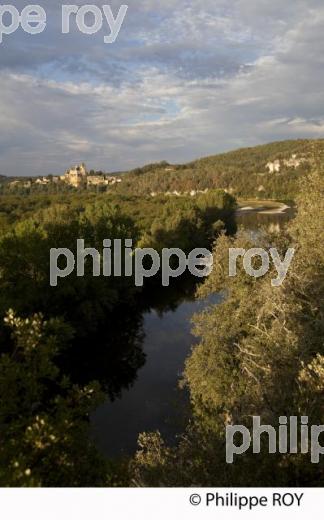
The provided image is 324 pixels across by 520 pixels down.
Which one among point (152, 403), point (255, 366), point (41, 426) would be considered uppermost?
point (41, 426)

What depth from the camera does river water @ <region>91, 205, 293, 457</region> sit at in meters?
22.7

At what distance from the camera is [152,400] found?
2689 centimetres

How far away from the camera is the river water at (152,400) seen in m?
22.7

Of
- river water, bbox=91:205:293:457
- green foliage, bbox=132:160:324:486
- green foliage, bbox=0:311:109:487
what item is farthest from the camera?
river water, bbox=91:205:293:457

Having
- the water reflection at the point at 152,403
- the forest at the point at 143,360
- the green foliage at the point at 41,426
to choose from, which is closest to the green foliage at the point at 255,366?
the forest at the point at 143,360

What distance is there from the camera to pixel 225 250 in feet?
73.7

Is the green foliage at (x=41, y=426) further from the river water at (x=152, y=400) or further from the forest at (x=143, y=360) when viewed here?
the river water at (x=152, y=400)

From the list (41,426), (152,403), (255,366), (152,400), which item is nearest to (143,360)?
(152,400)

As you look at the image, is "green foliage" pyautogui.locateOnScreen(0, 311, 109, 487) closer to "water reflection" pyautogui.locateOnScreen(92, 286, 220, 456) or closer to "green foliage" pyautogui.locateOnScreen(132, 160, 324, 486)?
"green foliage" pyautogui.locateOnScreen(132, 160, 324, 486)

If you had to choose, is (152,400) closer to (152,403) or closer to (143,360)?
(152,403)

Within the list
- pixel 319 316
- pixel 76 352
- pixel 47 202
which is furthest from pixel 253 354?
pixel 47 202

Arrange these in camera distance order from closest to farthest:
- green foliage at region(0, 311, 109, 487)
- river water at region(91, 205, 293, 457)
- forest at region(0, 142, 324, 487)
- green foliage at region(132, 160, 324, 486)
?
green foliage at region(0, 311, 109, 487) < forest at region(0, 142, 324, 487) < green foliage at region(132, 160, 324, 486) < river water at region(91, 205, 293, 457)

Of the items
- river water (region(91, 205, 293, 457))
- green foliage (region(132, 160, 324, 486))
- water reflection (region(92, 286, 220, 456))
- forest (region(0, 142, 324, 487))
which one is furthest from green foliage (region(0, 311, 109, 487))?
water reflection (region(92, 286, 220, 456))

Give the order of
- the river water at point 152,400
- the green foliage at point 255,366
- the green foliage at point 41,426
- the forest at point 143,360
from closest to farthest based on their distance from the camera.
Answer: the green foliage at point 41,426 → the forest at point 143,360 → the green foliage at point 255,366 → the river water at point 152,400
